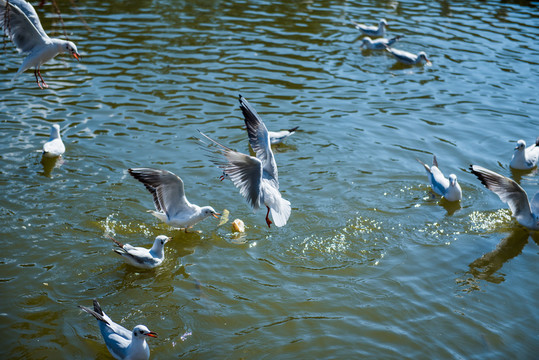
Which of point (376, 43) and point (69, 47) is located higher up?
point (69, 47)

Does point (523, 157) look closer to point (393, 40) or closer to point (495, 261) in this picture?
point (495, 261)

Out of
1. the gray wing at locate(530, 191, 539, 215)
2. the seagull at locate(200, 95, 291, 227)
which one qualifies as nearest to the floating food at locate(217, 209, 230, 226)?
the seagull at locate(200, 95, 291, 227)

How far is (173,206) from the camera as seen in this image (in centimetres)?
777

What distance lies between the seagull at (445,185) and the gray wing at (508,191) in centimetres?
42

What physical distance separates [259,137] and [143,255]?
2584 mm

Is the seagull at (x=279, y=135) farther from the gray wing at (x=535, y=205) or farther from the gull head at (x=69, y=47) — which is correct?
the gray wing at (x=535, y=205)

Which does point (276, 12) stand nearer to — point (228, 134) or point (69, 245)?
point (228, 134)

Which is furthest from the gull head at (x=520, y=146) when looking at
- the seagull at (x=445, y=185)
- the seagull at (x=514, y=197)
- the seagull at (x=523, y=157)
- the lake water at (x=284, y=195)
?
the seagull at (x=445, y=185)

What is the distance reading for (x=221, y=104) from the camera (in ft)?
38.9

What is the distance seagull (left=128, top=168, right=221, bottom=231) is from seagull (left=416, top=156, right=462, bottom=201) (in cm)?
373

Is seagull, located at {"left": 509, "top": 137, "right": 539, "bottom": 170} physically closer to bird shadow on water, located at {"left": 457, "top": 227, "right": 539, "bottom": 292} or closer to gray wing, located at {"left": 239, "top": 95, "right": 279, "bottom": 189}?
bird shadow on water, located at {"left": 457, "top": 227, "right": 539, "bottom": 292}

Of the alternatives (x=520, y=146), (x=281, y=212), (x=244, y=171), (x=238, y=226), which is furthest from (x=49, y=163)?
(x=520, y=146)

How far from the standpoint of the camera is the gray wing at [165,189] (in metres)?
7.37

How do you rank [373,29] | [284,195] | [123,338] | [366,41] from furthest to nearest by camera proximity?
1. [373,29]
2. [366,41]
3. [284,195]
4. [123,338]
